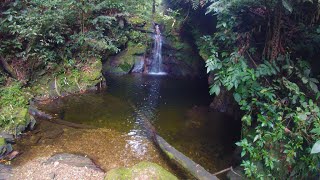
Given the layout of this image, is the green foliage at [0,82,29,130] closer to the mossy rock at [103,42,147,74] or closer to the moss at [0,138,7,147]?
the moss at [0,138,7,147]

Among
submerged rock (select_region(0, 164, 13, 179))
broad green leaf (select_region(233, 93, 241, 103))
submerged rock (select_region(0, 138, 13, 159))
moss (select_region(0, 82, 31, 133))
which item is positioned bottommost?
submerged rock (select_region(0, 164, 13, 179))

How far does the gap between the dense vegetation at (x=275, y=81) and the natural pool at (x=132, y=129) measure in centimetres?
156

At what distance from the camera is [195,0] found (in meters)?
10.3

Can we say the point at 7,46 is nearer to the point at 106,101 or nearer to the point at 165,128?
the point at 106,101

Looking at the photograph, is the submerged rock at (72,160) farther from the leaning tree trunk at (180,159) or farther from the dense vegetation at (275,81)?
the dense vegetation at (275,81)

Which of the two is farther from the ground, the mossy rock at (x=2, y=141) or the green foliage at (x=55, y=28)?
the green foliage at (x=55, y=28)

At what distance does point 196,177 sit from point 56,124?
4295 mm

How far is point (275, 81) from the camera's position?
15.4ft

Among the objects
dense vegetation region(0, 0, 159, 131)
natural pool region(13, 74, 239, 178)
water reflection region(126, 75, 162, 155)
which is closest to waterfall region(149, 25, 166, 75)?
water reflection region(126, 75, 162, 155)

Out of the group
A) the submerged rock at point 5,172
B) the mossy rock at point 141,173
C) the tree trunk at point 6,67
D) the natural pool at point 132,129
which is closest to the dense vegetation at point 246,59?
the tree trunk at point 6,67

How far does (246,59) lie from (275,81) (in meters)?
1.29

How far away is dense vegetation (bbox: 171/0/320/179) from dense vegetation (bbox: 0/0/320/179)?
0.02 m

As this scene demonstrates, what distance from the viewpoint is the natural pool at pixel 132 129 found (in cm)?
573

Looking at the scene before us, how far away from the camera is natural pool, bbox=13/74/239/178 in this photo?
573cm
